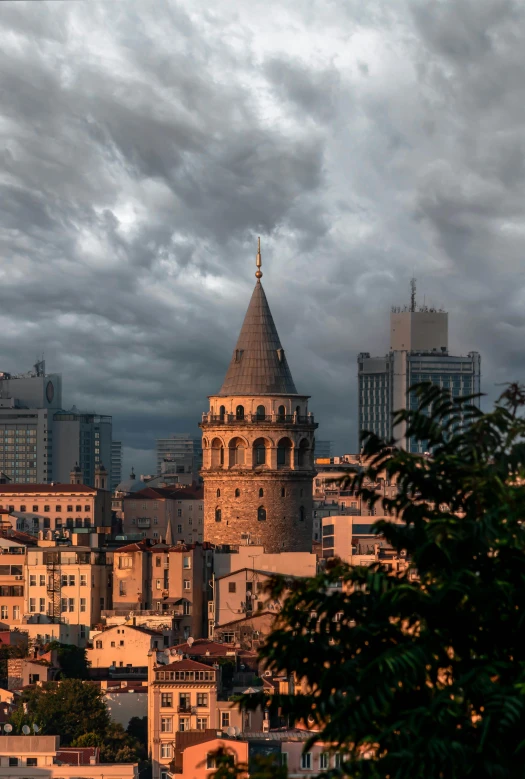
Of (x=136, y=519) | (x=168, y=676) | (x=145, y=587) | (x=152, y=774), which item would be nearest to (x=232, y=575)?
(x=145, y=587)

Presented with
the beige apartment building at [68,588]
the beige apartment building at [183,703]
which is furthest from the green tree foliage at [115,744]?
the beige apartment building at [68,588]

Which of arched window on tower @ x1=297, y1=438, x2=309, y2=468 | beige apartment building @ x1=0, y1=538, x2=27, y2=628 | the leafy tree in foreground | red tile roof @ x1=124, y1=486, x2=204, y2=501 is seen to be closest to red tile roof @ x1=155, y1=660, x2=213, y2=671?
beige apartment building @ x1=0, y1=538, x2=27, y2=628

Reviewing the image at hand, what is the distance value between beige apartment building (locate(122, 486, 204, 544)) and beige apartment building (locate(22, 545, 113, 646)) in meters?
61.4

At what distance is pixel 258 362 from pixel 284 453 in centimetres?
600

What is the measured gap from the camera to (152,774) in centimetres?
8231

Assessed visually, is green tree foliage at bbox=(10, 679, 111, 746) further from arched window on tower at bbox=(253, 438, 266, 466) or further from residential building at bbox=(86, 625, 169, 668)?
arched window on tower at bbox=(253, 438, 266, 466)

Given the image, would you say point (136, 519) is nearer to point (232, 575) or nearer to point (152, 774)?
point (232, 575)

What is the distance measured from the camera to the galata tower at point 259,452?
12912 cm

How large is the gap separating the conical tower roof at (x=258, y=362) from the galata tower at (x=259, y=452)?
63mm

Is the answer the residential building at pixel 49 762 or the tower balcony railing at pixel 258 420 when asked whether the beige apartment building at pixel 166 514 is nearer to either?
the tower balcony railing at pixel 258 420

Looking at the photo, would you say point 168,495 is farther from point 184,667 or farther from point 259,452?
point 184,667

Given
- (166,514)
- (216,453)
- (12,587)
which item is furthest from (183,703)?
(166,514)

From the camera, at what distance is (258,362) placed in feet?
431

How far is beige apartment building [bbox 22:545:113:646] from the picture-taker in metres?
121
